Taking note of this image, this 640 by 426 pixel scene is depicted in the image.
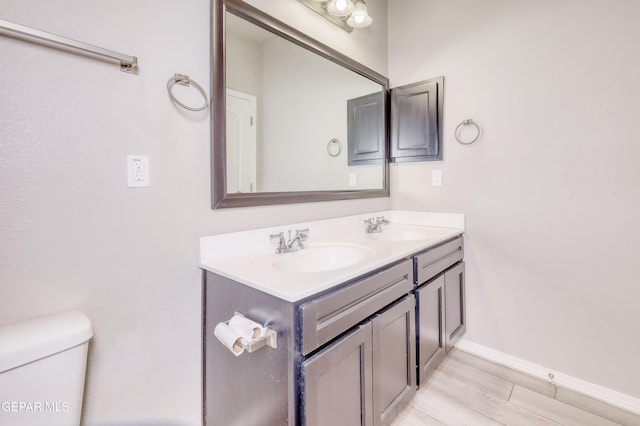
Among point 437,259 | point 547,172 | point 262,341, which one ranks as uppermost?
point 547,172

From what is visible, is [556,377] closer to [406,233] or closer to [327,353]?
[406,233]

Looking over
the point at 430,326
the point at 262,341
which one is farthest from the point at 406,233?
the point at 262,341

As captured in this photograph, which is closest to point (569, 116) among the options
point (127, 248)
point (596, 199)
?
point (596, 199)

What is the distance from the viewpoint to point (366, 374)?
1.05 meters

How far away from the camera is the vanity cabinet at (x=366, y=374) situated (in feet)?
2.85

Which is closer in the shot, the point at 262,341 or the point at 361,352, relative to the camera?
the point at 262,341

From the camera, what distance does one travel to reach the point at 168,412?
1.09m

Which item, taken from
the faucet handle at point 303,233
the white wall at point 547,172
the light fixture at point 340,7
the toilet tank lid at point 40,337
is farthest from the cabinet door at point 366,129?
the toilet tank lid at point 40,337

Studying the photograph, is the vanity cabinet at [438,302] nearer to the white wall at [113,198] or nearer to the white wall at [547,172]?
the white wall at [547,172]

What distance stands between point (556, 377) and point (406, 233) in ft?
3.75

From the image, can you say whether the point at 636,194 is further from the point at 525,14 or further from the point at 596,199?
the point at 525,14

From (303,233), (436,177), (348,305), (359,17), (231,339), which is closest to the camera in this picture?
(231,339)

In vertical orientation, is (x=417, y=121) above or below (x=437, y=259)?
above

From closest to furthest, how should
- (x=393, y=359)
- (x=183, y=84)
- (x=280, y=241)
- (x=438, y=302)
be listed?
(x=183, y=84) < (x=393, y=359) < (x=280, y=241) < (x=438, y=302)
